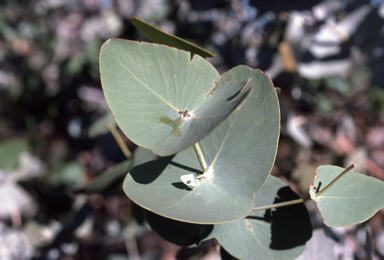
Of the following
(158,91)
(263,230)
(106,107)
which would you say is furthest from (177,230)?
(106,107)

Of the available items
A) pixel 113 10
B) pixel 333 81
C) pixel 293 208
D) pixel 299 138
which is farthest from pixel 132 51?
pixel 333 81

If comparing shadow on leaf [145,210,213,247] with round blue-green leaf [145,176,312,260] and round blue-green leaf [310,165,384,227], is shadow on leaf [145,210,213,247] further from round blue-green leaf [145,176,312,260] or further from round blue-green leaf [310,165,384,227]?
round blue-green leaf [310,165,384,227]

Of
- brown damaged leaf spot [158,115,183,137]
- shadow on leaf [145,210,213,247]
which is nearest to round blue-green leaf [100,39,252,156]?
brown damaged leaf spot [158,115,183,137]

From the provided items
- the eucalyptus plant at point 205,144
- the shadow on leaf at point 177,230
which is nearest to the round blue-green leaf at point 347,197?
the eucalyptus plant at point 205,144

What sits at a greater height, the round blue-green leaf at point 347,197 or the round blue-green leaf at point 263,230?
the round blue-green leaf at point 347,197

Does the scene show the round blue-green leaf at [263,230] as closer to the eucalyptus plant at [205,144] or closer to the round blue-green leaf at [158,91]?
the eucalyptus plant at [205,144]

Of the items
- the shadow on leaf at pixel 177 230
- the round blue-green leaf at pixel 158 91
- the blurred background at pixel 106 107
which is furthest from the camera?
the blurred background at pixel 106 107
